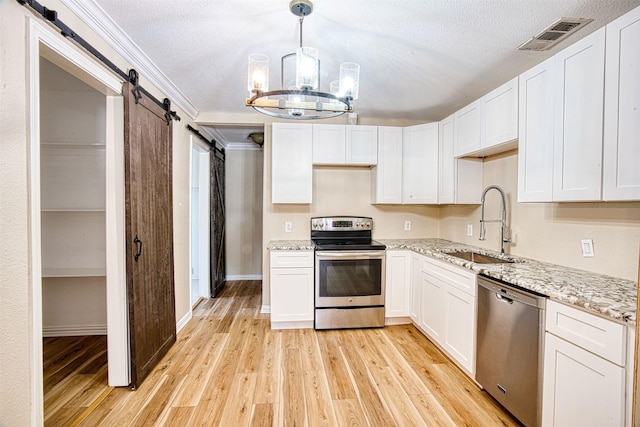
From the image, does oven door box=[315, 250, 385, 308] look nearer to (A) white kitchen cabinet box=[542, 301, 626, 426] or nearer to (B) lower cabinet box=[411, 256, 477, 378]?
(B) lower cabinet box=[411, 256, 477, 378]

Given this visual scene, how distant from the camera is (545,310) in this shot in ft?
4.99

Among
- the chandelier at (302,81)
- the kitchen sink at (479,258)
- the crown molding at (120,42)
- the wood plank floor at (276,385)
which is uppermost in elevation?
the crown molding at (120,42)

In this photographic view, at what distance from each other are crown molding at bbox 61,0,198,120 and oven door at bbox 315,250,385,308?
7.07ft

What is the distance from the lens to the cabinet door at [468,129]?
253 centimetres

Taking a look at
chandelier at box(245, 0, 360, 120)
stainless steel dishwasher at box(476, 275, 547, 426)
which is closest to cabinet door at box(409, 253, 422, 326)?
stainless steel dishwasher at box(476, 275, 547, 426)

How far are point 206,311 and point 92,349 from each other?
1179 mm

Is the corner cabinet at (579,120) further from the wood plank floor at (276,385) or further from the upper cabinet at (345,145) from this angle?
the upper cabinet at (345,145)

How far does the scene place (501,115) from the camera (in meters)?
2.22

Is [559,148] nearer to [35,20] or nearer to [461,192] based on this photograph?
[461,192]

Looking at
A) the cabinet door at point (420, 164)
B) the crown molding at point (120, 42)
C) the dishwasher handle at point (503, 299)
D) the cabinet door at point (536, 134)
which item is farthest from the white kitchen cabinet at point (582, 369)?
the crown molding at point (120, 42)

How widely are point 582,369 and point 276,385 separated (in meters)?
1.84

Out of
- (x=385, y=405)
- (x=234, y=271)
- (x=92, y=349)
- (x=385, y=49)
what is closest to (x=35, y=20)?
(x=385, y=49)

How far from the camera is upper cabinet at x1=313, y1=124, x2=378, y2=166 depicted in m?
3.23

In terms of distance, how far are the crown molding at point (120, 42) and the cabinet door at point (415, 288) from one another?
2.98 metres
